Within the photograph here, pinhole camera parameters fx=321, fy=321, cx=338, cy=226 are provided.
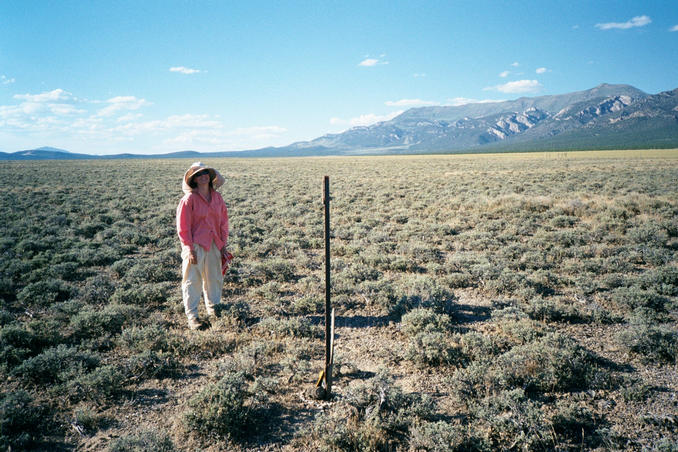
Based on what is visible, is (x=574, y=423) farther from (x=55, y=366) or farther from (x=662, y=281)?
(x=55, y=366)

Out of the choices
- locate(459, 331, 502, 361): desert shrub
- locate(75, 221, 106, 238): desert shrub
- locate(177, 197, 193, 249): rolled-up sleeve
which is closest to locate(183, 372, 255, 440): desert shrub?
locate(177, 197, 193, 249): rolled-up sleeve

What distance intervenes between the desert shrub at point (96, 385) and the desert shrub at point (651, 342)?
640cm

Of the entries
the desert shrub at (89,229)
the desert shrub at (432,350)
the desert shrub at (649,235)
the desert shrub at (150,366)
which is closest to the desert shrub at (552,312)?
the desert shrub at (432,350)

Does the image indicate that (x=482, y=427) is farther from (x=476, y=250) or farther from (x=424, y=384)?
(x=476, y=250)

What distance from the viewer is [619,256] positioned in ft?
25.5

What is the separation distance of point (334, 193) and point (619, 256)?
639 inches

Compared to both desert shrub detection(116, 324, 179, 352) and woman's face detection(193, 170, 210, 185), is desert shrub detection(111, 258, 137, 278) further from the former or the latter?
woman's face detection(193, 170, 210, 185)

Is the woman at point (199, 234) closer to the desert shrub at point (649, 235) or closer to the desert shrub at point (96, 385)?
the desert shrub at point (96, 385)

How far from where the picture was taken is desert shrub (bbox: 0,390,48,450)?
9.43 feet

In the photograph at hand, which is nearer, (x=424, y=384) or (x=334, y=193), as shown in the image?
(x=424, y=384)

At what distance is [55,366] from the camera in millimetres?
3891

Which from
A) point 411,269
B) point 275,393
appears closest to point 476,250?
point 411,269

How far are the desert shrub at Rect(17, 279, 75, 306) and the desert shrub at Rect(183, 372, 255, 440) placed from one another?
189 inches

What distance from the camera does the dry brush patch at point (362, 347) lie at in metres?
3.10
